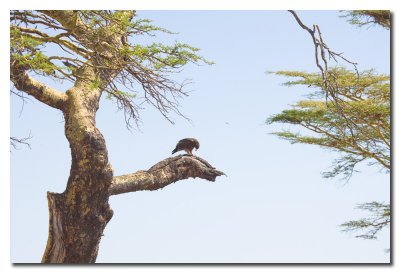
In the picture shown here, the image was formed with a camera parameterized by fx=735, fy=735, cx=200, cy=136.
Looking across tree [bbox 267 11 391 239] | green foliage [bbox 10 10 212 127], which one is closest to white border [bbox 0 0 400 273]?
green foliage [bbox 10 10 212 127]

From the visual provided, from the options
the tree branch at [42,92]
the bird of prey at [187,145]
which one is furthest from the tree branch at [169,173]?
the tree branch at [42,92]

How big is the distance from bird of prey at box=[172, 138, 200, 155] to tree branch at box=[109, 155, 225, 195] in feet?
0.36

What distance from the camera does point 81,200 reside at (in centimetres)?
614

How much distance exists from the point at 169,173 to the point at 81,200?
3.95 ft

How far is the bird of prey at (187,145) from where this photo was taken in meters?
6.97

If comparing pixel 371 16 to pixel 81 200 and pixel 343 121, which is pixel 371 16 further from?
pixel 81 200

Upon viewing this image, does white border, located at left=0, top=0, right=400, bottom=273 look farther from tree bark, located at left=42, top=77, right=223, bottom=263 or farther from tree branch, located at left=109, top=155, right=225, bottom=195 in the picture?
tree branch, located at left=109, top=155, right=225, bottom=195

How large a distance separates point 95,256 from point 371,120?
15.0 ft
